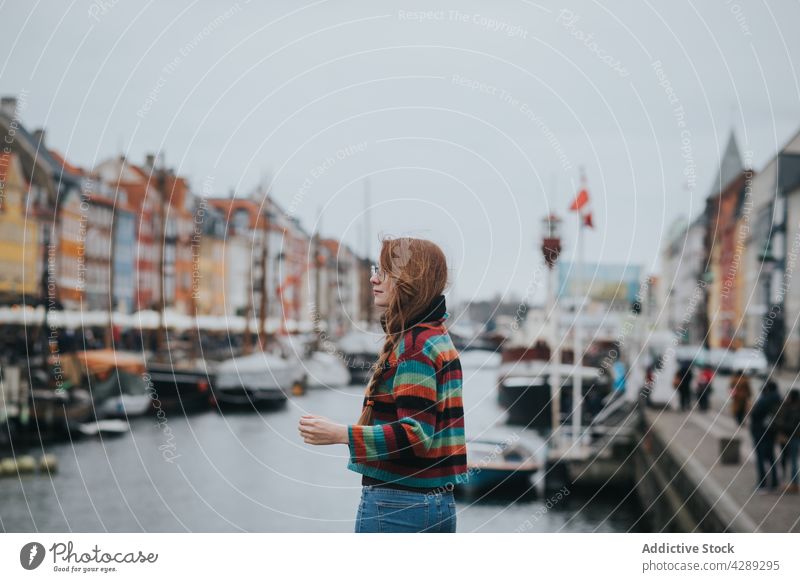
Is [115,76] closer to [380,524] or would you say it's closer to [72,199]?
[380,524]

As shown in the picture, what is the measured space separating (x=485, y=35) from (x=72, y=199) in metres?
9.18

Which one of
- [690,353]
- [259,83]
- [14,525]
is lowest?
[14,525]

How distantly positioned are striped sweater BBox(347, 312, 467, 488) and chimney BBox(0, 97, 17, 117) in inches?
137

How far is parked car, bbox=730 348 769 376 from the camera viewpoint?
34.7 feet

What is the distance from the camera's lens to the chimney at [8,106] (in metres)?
5.04

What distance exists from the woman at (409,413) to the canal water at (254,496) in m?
9.21

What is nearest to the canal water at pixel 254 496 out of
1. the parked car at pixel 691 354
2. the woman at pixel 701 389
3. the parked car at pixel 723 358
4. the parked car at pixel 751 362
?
the woman at pixel 701 389

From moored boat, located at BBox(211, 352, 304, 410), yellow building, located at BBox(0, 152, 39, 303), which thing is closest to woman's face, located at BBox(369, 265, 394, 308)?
yellow building, located at BBox(0, 152, 39, 303)

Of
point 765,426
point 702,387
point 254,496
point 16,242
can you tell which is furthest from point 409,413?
point 254,496

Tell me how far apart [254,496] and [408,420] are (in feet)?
43.6

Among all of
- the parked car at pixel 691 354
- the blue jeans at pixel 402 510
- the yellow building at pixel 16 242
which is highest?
the yellow building at pixel 16 242

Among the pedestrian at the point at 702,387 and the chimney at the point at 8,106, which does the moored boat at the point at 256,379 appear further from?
the chimney at the point at 8,106

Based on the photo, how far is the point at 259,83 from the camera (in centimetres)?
502

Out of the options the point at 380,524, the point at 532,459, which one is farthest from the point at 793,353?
the point at 380,524
